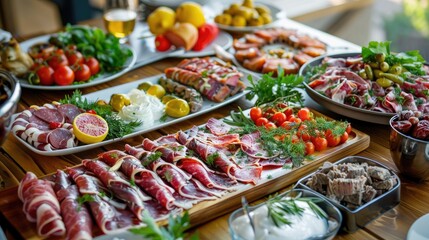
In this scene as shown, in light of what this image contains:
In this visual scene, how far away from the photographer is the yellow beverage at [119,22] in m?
2.99

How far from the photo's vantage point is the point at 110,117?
2.14 metres

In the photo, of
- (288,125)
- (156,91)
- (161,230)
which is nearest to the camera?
(161,230)

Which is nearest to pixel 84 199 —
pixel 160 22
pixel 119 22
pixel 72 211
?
pixel 72 211

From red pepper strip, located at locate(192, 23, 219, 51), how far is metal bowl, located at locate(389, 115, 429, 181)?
1.38 m

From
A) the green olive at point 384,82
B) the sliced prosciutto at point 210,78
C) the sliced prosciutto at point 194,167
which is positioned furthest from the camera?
the sliced prosciutto at point 210,78

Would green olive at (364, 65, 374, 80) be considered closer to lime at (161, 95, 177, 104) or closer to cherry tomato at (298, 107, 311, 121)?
cherry tomato at (298, 107, 311, 121)

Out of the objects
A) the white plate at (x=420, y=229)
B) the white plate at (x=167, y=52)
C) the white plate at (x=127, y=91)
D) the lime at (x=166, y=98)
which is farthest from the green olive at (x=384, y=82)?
the white plate at (x=167, y=52)

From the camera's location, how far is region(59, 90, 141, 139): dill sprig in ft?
6.84

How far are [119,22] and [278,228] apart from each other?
1.86 meters

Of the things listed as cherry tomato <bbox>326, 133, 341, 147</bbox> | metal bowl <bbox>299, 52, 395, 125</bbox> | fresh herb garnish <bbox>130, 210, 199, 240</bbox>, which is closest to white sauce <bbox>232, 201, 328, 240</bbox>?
fresh herb garnish <bbox>130, 210, 199, 240</bbox>

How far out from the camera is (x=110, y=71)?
273 cm

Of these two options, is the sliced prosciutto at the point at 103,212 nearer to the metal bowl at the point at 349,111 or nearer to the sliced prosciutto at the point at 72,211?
the sliced prosciutto at the point at 72,211

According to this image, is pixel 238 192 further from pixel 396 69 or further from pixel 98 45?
pixel 98 45

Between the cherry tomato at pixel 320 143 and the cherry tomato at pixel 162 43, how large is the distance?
126 cm
